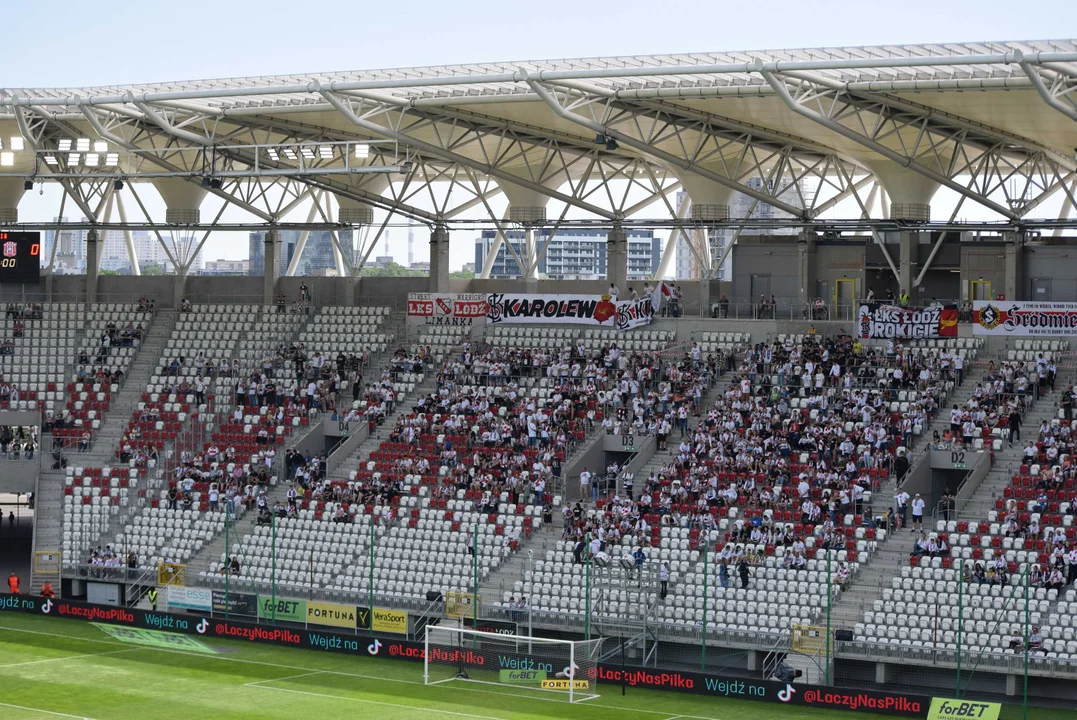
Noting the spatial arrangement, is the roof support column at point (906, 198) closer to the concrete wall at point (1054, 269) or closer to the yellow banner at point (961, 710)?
the concrete wall at point (1054, 269)

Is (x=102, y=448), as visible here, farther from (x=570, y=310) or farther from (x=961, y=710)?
(x=961, y=710)

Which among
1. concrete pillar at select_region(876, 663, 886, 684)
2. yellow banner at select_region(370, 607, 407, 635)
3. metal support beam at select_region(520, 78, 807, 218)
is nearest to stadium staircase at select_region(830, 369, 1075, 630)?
concrete pillar at select_region(876, 663, 886, 684)

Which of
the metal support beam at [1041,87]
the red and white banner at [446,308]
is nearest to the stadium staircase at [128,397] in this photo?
the red and white banner at [446,308]

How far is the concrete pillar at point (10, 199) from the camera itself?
177ft

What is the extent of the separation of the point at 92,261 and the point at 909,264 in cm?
2830

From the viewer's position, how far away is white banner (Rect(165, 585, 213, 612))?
3700 cm

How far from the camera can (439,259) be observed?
51750mm

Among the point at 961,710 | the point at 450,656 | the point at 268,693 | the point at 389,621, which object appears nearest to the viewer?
the point at 961,710

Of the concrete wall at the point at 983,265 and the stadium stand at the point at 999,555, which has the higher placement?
the concrete wall at the point at 983,265

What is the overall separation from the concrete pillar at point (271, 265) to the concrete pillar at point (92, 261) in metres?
6.16

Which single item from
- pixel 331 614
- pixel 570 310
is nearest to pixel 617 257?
pixel 570 310

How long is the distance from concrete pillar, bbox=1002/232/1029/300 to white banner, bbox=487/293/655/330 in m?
10.3

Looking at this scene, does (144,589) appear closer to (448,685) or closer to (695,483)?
(448,685)

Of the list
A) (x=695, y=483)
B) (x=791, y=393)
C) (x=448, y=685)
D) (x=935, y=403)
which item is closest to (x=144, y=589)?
(x=448, y=685)
